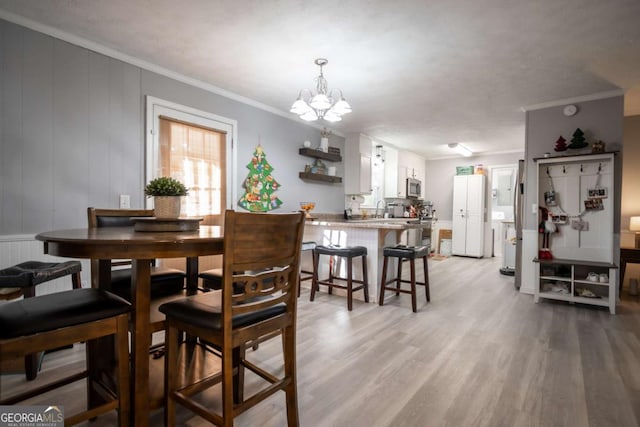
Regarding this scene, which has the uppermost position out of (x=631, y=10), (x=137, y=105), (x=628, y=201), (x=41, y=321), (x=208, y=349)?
(x=631, y=10)

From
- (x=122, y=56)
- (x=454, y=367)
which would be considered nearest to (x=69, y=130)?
(x=122, y=56)

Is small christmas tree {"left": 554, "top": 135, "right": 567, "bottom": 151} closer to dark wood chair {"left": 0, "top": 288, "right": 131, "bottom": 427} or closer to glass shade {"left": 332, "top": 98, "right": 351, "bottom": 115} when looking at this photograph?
glass shade {"left": 332, "top": 98, "right": 351, "bottom": 115}

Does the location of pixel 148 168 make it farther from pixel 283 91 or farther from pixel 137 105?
pixel 283 91

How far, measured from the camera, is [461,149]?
689 centimetres

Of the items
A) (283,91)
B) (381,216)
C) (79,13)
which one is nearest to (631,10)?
(283,91)

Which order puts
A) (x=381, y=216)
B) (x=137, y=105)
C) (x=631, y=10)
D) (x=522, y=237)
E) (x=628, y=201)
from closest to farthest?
(x=631, y=10)
(x=137, y=105)
(x=522, y=237)
(x=628, y=201)
(x=381, y=216)

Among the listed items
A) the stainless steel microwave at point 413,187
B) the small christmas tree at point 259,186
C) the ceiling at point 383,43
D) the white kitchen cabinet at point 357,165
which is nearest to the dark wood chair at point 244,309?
the ceiling at point 383,43

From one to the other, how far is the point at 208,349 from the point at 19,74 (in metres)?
2.48

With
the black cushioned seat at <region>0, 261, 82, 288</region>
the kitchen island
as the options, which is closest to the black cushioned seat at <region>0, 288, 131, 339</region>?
the black cushioned seat at <region>0, 261, 82, 288</region>

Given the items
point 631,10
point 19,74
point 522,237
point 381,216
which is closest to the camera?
point 631,10

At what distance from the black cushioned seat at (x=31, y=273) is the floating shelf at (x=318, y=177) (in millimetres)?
3148

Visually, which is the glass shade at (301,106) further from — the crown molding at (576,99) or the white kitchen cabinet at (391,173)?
the white kitchen cabinet at (391,173)

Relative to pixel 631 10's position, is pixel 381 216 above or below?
below

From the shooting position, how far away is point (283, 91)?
378 cm
